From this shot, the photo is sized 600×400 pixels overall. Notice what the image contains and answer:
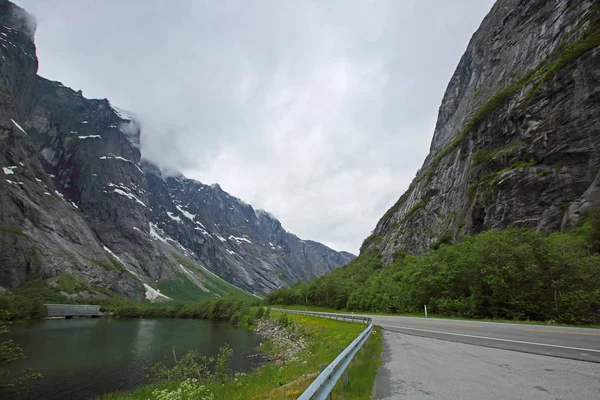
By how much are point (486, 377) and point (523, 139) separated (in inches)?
2201

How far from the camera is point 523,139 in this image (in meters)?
50.4

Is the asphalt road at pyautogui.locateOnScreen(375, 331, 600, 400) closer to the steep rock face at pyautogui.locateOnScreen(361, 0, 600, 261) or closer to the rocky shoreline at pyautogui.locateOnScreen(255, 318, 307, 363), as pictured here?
the rocky shoreline at pyautogui.locateOnScreen(255, 318, 307, 363)

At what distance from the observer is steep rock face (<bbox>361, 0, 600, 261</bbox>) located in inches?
1572

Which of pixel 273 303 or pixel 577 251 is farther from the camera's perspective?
pixel 273 303

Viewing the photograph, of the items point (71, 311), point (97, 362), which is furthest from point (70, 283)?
point (97, 362)

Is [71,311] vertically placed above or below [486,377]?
below

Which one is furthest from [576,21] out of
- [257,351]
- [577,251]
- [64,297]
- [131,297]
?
[131,297]

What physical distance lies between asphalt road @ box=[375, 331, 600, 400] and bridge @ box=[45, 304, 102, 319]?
127115mm

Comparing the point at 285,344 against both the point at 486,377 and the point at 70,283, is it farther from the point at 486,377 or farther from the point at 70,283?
the point at 70,283

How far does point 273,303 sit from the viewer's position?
108 metres

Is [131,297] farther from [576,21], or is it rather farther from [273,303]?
[576,21]

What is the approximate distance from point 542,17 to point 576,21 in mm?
16931

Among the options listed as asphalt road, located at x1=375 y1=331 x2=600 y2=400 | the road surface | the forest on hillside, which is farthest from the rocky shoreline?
the forest on hillside

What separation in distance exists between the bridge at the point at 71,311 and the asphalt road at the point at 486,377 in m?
127
